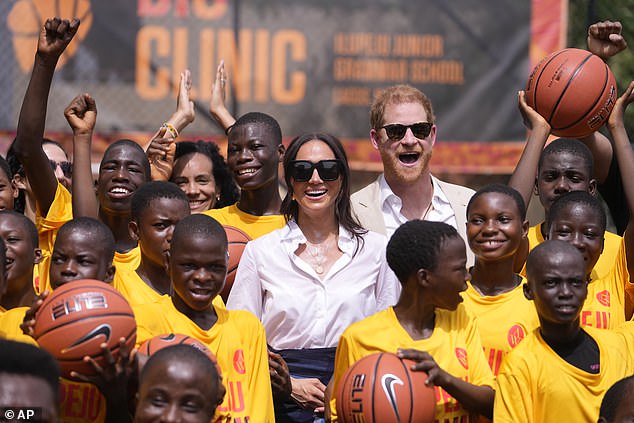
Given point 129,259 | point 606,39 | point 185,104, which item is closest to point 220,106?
point 185,104

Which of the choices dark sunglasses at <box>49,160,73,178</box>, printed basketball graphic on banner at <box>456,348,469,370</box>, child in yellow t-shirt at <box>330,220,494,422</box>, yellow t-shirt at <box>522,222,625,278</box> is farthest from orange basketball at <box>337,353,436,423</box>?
dark sunglasses at <box>49,160,73,178</box>

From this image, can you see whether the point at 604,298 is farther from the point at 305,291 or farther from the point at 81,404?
the point at 81,404

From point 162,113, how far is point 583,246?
4.84 m

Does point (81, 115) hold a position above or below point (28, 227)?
above

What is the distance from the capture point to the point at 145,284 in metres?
5.49

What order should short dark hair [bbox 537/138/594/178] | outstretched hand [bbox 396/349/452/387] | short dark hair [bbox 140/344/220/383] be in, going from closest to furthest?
short dark hair [bbox 140/344/220/383] < outstretched hand [bbox 396/349/452/387] < short dark hair [bbox 537/138/594/178]

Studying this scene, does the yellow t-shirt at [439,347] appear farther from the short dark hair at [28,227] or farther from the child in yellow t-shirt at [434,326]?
the short dark hair at [28,227]

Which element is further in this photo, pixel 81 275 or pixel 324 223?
pixel 324 223

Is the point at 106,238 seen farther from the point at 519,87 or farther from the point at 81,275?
the point at 519,87

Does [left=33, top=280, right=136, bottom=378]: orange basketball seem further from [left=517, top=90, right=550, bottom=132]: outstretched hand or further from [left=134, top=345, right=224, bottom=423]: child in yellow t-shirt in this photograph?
[left=517, top=90, right=550, bottom=132]: outstretched hand

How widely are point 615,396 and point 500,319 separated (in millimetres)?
905

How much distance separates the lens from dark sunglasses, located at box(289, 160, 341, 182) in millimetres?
5742

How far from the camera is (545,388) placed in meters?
4.77

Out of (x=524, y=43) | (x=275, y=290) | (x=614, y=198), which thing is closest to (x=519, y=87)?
(x=524, y=43)
